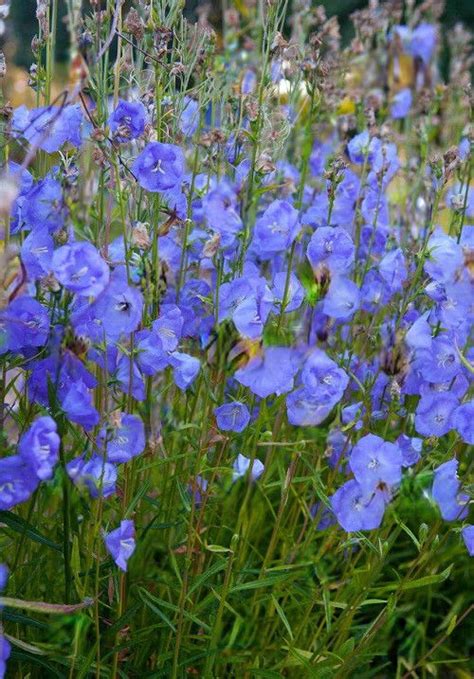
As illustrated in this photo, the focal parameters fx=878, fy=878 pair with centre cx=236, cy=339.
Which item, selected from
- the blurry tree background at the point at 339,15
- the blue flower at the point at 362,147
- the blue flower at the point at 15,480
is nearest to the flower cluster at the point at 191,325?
the blue flower at the point at 15,480

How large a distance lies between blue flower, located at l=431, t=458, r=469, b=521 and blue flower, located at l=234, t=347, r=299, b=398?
39 cm

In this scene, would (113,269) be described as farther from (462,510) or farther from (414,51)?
(414,51)

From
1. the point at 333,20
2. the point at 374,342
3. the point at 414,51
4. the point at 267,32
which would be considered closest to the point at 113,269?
the point at 267,32

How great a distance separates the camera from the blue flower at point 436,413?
Result: 1.74m

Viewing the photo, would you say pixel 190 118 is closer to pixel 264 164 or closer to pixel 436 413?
pixel 264 164

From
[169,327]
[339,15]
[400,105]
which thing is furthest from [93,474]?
[339,15]

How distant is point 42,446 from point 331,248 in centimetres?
70

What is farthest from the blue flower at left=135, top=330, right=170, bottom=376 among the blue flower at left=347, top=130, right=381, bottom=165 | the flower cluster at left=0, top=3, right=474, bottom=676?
the blue flower at left=347, top=130, right=381, bottom=165

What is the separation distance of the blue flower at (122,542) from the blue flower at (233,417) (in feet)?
0.92

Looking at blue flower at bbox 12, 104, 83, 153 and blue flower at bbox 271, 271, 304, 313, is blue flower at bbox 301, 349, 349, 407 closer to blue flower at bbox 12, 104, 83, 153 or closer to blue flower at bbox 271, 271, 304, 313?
blue flower at bbox 271, 271, 304, 313

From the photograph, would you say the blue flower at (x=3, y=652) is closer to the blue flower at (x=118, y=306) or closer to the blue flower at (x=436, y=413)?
the blue flower at (x=118, y=306)

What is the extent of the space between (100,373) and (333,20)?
134cm

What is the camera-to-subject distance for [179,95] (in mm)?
1747

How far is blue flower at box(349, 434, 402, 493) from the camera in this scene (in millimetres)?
1591
